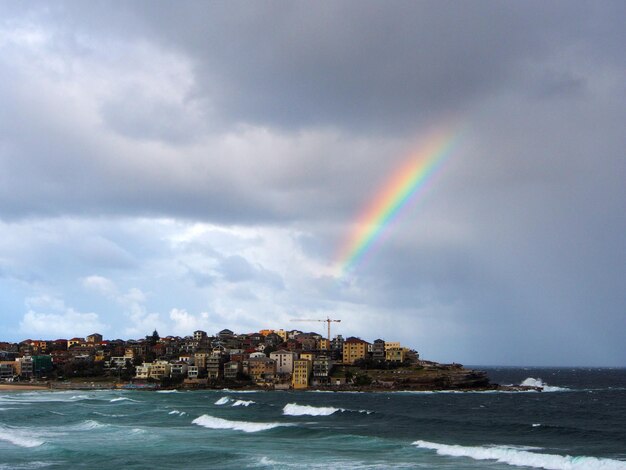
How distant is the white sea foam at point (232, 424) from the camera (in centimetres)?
6550

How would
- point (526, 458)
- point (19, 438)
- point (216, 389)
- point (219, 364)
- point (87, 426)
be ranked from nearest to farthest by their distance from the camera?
point (526, 458)
point (19, 438)
point (87, 426)
point (216, 389)
point (219, 364)

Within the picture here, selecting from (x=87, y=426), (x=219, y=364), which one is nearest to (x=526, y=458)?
(x=87, y=426)

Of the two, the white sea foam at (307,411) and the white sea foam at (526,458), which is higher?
the white sea foam at (307,411)

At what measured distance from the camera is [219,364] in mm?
158750

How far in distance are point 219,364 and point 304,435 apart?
4007 inches

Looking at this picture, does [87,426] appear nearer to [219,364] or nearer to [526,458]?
[526,458]

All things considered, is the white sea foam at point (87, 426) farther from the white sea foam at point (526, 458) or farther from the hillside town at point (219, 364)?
the hillside town at point (219, 364)

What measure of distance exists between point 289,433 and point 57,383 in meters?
98.8

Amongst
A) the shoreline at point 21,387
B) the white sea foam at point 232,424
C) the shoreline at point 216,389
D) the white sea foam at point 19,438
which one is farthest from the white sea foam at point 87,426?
the shoreline at point 21,387

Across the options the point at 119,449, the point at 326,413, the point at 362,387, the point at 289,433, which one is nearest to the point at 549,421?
the point at 326,413

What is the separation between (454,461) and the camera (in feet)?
149

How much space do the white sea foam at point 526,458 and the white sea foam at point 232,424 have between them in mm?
18567

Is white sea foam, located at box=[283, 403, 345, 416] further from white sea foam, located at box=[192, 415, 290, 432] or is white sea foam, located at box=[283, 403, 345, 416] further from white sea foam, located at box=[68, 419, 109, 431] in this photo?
white sea foam, located at box=[68, 419, 109, 431]

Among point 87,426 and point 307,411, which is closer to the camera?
point 87,426
